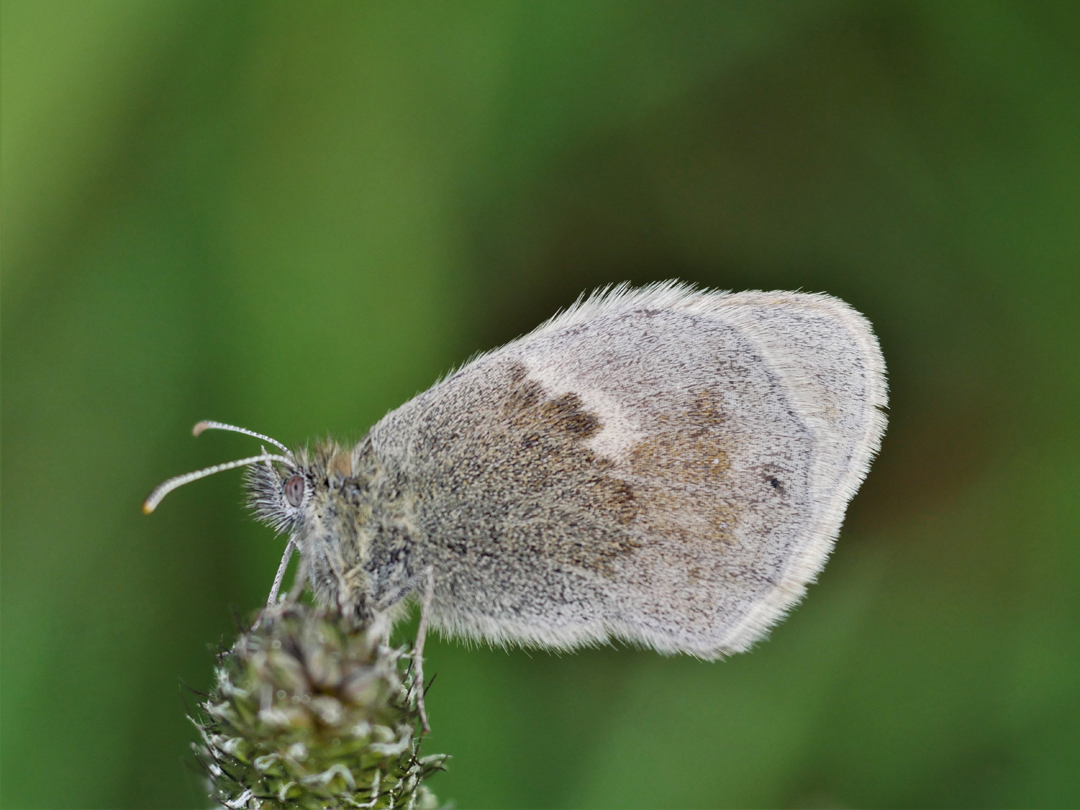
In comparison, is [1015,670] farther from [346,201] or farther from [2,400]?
[2,400]

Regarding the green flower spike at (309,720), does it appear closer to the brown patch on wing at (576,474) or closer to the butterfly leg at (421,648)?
the butterfly leg at (421,648)

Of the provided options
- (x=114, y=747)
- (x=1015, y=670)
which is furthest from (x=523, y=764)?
(x=1015, y=670)

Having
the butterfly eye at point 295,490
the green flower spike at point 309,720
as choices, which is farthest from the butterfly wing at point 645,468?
the green flower spike at point 309,720

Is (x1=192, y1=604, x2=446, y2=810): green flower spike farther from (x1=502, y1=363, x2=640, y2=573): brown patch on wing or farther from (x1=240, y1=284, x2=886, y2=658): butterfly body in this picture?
(x1=502, y1=363, x2=640, y2=573): brown patch on wing

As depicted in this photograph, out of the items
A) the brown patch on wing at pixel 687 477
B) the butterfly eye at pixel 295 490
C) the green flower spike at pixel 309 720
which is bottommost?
the green flower spike at pixel 309 720

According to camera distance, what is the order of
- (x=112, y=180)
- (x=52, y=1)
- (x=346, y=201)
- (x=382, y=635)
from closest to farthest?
(x=382, y=635)
(x=52, y=1)
(x=112, y=180)
(x=346, y=201)

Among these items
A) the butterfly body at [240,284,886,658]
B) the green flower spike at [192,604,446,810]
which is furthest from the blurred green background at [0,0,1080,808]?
the green flower spike at [192,604,446,810]

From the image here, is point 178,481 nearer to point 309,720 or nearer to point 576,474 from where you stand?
point 309,720
